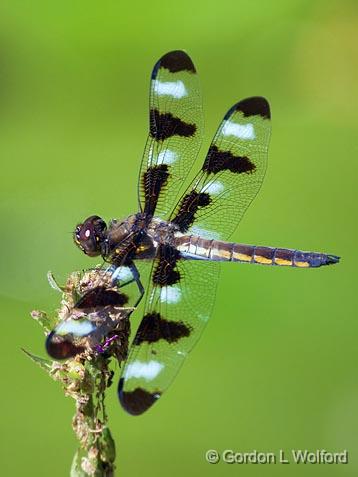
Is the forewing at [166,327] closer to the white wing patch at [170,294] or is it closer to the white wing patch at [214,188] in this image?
the white wing patch at [170,294]

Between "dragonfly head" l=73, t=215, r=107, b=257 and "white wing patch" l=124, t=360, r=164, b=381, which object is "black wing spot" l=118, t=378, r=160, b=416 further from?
"dragonfly head" l=73, t=215, r=107, b=257

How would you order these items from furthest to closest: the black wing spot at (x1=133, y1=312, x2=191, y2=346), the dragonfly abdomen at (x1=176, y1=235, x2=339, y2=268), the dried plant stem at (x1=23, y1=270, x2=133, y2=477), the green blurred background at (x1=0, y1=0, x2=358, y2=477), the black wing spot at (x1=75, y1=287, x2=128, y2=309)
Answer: the green blurred background at (x1=0, y1=0, x2=358, y2=477) < the dragonfly abdomen at (x1=176, y1=235, x2=339, y2=268) < the black wing spot at (x1=133, y1=312, x2=191, y2=346) < the black wing spot at (x1=75, y1=287, x2=128, y2=309) < the dried plant stem at (x1=23, y1=270, x2=133, y2=477)

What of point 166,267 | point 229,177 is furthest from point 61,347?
point 229,177

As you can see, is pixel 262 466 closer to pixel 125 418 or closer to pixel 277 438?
pixel 277 438

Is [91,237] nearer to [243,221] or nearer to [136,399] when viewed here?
[136,399]

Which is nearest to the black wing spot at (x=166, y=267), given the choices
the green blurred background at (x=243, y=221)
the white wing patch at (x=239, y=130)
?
the green blurred background at (x=243, y=221)

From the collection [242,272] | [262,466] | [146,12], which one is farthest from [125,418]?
[146,12]

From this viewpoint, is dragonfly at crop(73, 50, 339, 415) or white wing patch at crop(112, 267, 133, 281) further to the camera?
dragonfly at crop(73, 50, 339, 415)

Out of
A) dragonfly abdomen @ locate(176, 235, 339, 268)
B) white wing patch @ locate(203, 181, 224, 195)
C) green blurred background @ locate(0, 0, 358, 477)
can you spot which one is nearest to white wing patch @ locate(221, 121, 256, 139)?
white wing patch @ locate(203, 181, 224, 195)
